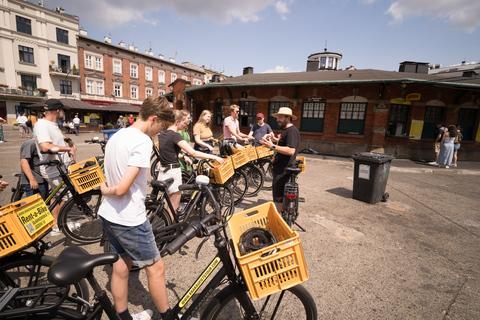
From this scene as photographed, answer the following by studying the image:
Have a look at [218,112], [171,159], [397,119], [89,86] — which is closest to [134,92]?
[89,86]

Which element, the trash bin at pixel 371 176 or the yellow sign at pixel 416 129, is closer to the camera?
the trash bin at pixel 371 176

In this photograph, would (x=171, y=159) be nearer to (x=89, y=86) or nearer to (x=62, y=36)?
(x=89, y=86)

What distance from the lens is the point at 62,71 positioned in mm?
32312

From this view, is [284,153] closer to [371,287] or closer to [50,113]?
[371,287]

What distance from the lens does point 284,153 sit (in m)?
3.64

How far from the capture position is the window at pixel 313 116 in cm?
1448

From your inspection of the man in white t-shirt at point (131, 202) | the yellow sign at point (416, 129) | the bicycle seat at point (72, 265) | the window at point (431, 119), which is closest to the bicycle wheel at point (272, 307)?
the man in white t-shirt at point (131, 202)

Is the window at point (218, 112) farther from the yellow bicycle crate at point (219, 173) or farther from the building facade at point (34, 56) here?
the building facade at point (34, 56)

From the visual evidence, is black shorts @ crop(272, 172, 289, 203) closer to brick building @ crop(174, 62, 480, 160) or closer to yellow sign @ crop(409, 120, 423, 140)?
brick building @ crop(174, 62, 480, 160)

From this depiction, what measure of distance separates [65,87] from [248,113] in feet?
106

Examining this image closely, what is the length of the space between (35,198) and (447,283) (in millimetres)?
4913

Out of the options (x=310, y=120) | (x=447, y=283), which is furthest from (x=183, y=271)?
(x=310, y=120)

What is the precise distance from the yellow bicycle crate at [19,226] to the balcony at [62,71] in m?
39.3

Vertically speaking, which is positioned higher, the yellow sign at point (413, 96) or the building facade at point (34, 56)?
the building facade at point (34, 56)
